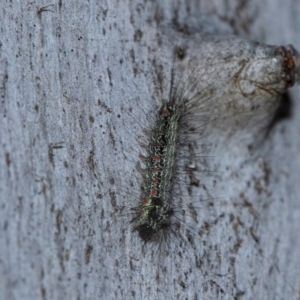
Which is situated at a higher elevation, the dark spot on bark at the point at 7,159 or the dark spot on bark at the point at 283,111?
the dark spot on bark at the point at 283,111

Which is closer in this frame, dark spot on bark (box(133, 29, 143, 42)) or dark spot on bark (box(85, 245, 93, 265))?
dark spot on bark (box(85, 245, 93, 265))

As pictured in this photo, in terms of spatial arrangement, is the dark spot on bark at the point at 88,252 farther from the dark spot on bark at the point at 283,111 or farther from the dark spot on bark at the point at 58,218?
the dark spot on bark at the point at 283,111

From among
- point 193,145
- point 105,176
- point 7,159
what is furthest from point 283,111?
point 7,159

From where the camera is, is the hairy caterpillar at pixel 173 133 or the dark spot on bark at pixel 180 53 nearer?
the hairy caterpillar at pixel 173 133

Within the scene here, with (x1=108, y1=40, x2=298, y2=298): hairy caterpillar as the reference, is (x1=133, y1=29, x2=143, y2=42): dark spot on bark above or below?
above

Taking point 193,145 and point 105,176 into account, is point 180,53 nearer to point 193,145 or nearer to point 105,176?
point 193,145

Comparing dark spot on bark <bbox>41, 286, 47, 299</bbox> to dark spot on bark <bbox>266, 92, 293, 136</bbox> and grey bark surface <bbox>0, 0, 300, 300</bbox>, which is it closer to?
grey bark surface <bbox>0, 0, 300, 300</bbox>

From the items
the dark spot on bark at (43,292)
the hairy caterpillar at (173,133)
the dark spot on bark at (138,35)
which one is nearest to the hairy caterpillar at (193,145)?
the hairy caterpillar at (173,133)

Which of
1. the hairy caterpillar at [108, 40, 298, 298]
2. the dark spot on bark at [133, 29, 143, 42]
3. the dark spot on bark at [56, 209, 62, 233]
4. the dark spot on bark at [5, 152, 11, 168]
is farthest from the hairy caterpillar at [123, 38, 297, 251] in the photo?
the dark spot on bark at [5, 152, 11, 168]

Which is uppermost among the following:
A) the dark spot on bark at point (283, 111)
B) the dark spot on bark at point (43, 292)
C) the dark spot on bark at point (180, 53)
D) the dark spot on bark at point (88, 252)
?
the dark spot on bark at point (180, 53)
